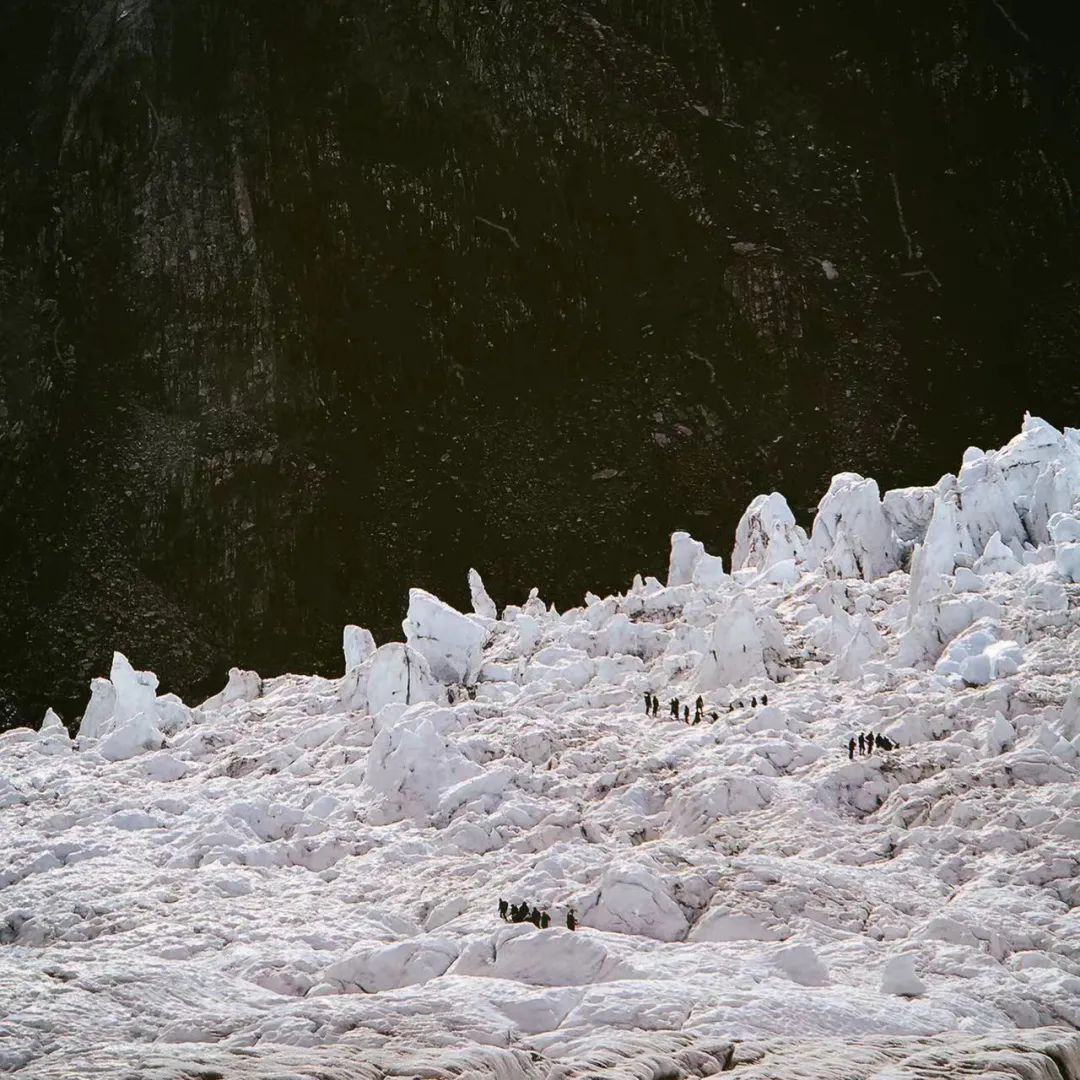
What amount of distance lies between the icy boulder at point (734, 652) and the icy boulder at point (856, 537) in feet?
14.8

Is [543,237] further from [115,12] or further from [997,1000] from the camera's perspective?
[997,1000]

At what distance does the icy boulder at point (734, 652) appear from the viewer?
65.3 feet

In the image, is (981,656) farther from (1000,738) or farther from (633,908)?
(633,908)

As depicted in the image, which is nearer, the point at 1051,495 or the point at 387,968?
the point at 387,968

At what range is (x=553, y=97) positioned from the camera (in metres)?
50.3

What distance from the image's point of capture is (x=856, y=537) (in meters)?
24.7

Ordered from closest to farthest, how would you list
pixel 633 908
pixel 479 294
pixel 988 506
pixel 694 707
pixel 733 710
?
pixel 633 908, pixel 733 710, pixel 694 707, pixel 988 506, pixel 479 294

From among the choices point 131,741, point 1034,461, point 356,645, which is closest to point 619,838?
point 131,741

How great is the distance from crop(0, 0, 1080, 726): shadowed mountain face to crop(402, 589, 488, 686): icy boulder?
75.4 ft

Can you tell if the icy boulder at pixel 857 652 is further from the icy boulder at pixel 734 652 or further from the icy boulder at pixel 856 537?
the icy boulder at pixel 856 537

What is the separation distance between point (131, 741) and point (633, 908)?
11.5 meters

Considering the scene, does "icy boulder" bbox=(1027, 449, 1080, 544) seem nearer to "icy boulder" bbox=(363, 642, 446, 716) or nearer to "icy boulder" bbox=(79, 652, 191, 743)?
"icy boulder" bbox=(363, 642, 446, 716)

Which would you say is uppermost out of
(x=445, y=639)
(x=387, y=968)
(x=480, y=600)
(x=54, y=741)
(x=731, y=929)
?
(x=480, y=600)

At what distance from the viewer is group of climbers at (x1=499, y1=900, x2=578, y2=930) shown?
12312 mm
